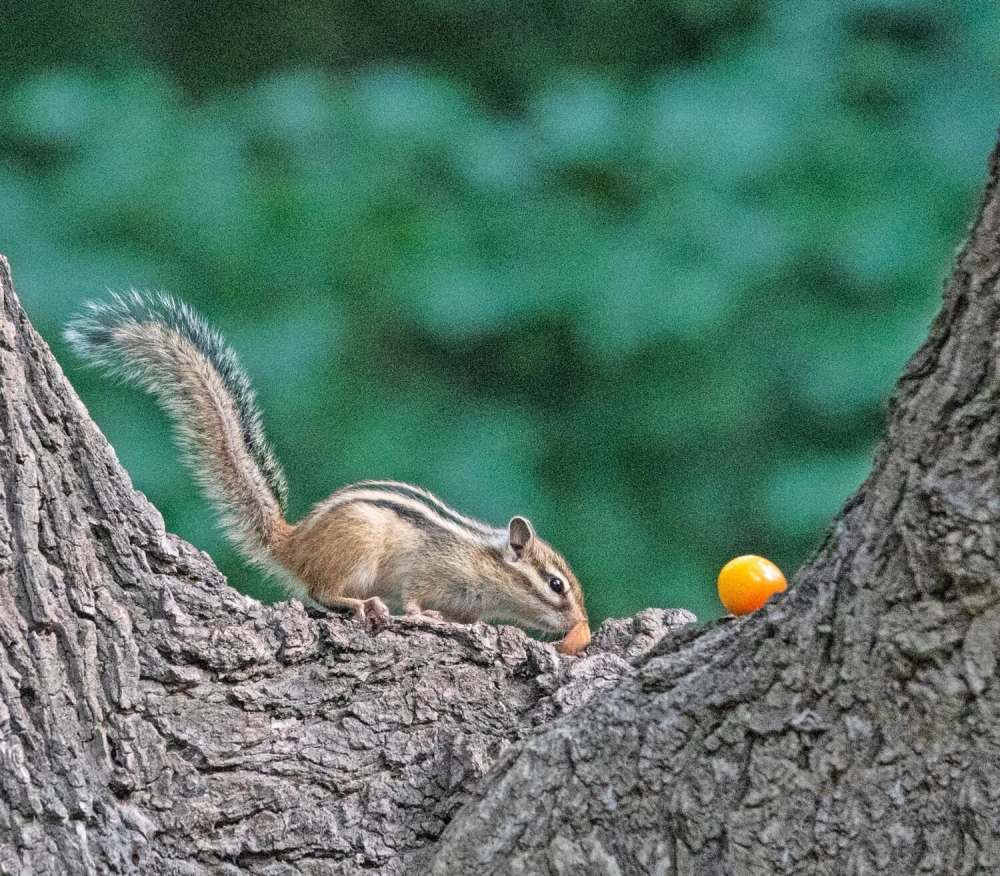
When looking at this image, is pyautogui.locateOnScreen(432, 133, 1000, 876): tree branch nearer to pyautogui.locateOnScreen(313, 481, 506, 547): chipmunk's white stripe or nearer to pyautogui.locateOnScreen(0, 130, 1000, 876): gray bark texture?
pyautogui.locateOnScreen(0, 130, 1000, 876): gray bark texture

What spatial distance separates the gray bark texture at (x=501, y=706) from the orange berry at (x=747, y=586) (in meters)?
0.18

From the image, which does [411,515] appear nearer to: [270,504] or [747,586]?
[270,504]

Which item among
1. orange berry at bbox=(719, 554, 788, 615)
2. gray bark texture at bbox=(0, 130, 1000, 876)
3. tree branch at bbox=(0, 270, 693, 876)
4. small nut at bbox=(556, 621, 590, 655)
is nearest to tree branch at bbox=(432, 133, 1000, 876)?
gray bark texture at bbox=(0, 130, 1000, 876)

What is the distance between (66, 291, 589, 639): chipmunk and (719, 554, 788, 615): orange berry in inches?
25.0

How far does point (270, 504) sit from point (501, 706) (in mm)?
948

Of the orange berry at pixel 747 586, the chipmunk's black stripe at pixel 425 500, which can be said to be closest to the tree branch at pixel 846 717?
the orange berry at pixel 747 586

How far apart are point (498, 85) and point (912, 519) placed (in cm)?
246

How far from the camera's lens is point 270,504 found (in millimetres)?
2400

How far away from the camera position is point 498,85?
3.28m

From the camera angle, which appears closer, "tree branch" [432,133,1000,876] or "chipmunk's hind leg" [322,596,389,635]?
"tree branch" [432,133,1000,876]

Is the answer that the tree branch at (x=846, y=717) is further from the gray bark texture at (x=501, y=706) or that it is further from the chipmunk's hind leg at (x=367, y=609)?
the chipmunk's hind leg at (x=367, y=609)

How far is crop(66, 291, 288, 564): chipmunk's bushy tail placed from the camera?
2.17m

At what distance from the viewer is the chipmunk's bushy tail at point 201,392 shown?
2.17 metres

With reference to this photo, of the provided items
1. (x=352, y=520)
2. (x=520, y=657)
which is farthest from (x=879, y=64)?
(x=520, y=657)
